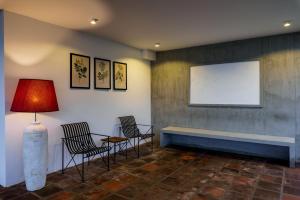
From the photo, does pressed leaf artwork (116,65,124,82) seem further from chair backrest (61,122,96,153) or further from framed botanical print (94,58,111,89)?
chair backrest (61,122,96,153)

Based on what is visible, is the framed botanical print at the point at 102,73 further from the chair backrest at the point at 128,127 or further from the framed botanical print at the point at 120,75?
the chair backrest at the point at 128,127

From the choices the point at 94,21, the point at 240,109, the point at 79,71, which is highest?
the point at 94,21

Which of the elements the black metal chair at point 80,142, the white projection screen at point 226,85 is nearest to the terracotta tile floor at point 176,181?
the black metal chair at point 80,142

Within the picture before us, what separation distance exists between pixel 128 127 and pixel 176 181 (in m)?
2.05

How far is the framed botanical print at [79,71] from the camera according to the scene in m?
3.98

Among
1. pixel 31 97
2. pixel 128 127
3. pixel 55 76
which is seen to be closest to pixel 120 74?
pixel 128 127

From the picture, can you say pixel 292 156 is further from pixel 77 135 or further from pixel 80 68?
pixel 80 68

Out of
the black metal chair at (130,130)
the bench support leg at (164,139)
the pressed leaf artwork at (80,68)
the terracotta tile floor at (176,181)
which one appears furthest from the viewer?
the bench support leg at (164,139)

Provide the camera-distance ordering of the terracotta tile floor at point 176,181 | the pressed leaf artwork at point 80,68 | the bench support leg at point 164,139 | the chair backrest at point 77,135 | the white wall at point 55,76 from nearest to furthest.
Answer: the terracotta tile floor at point 176,181 → the white wall at point 55,76 → the chair backrest at point 77,135 → the pressed leaf artwork at point 80,68 → the bench support leg at point 164,139

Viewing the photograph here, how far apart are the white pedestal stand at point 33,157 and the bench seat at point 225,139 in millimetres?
2964

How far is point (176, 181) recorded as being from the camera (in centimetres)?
329

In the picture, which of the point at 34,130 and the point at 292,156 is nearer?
the point at 34,130

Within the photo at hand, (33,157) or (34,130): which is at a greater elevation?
(34,130)

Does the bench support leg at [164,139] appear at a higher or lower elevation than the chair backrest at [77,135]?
lower
